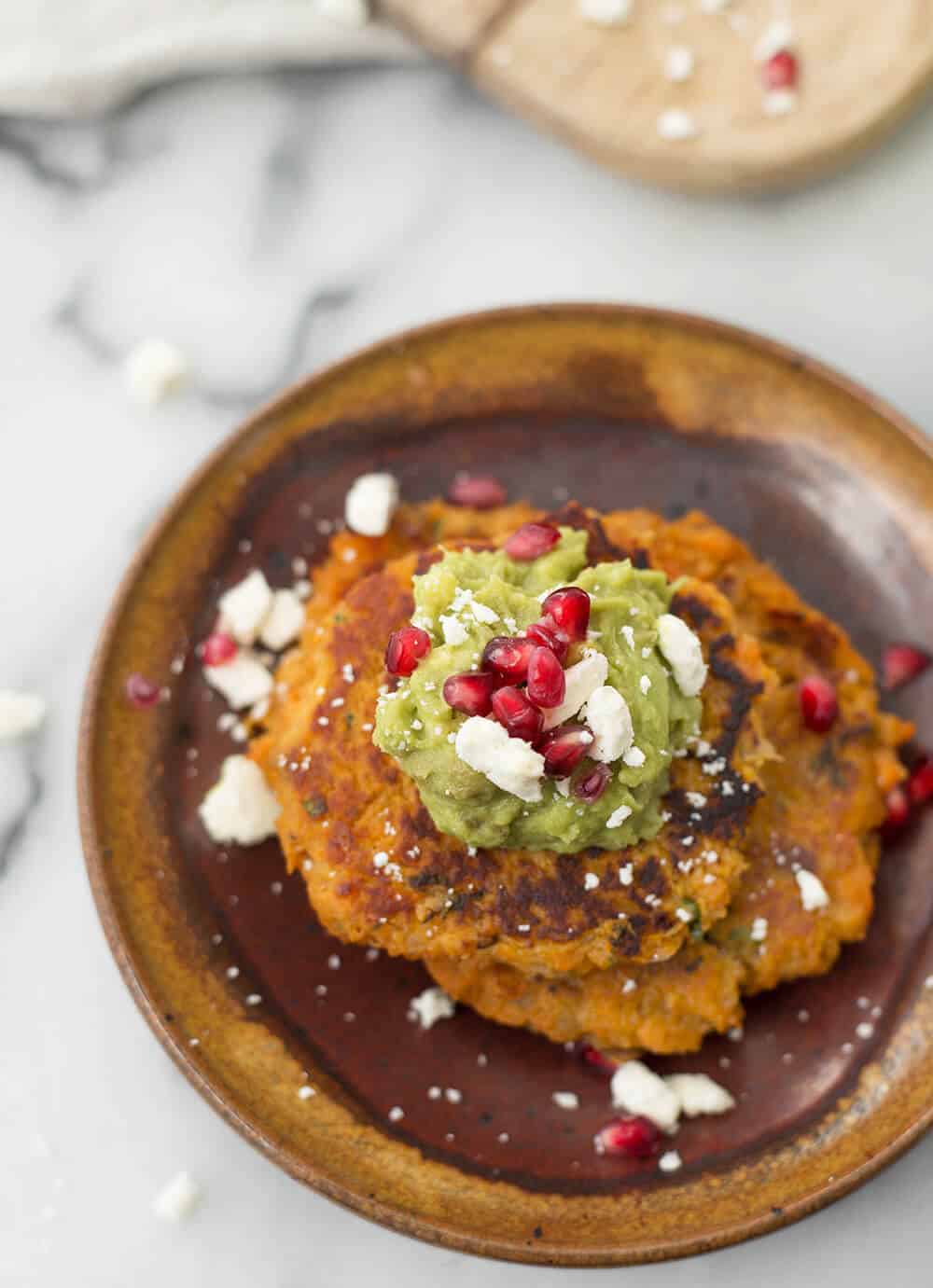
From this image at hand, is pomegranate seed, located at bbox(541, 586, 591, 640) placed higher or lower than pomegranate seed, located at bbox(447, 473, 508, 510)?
higher

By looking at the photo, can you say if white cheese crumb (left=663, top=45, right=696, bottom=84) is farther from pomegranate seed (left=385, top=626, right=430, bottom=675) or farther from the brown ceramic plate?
pomegranate seed (left=385, top=626, right=430, bottom=675)

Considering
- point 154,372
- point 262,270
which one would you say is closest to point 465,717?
point 154,372

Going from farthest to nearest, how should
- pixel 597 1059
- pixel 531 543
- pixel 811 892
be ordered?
pixel 597 1059
pixel 811 892
pixel 531 543

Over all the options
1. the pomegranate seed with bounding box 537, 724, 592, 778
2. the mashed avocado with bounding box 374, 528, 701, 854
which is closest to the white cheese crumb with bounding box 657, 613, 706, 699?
the mashed avocado with bounding box 374, 528, 701, 854

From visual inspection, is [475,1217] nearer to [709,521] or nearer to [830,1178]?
[830,1178]

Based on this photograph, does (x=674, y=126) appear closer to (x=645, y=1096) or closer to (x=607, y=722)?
(x=607, y=722)

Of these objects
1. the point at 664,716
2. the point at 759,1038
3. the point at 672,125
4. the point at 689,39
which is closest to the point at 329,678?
the point at 664,716

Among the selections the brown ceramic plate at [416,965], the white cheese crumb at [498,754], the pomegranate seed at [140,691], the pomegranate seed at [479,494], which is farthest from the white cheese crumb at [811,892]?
the pomegranate seed at [140,691]
